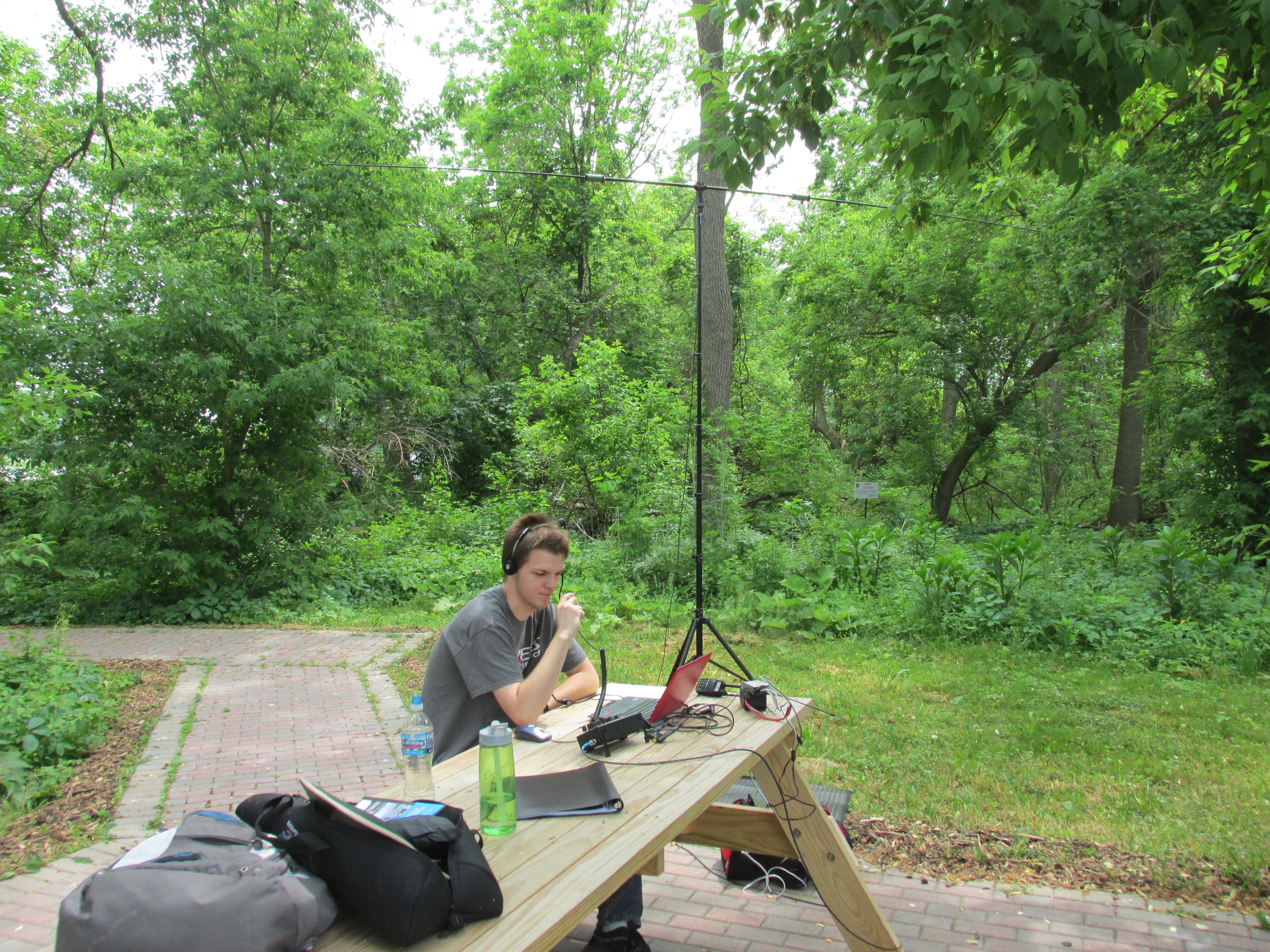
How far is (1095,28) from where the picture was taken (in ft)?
10.1

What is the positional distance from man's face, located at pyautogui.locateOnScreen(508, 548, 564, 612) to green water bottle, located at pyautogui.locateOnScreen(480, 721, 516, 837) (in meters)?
1.00

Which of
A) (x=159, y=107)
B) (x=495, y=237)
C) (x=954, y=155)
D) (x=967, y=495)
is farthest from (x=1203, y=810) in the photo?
(x=495, y=237)

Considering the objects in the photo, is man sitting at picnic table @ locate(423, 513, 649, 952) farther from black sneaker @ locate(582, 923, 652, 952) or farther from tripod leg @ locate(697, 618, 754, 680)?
tripod leg @ locate(697, 618, 754, 680)

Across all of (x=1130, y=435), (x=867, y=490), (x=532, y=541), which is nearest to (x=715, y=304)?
(x=867, y=490)

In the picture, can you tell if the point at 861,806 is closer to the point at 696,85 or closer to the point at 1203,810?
the point at 1203,810

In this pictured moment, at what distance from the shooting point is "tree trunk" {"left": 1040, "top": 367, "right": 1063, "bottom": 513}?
15.9 m

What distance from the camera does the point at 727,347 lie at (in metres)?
13.5

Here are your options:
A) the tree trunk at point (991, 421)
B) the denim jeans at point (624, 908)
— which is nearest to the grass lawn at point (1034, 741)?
the denim jeans at point (624, 908)

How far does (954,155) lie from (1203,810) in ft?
11.4

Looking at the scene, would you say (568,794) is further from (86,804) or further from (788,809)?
(86,804)

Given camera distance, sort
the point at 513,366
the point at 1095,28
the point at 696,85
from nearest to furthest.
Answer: the point at 1095,28
the point at 696,85
the point at 513,366

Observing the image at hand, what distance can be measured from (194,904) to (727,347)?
12.7 m

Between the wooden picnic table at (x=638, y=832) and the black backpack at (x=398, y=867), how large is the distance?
0.05m

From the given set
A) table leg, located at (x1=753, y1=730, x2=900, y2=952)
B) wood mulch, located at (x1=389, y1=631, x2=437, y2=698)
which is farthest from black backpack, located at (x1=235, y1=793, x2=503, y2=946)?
wood mulch, located at (x1=389, y1=631, x2=437, y2=698)
